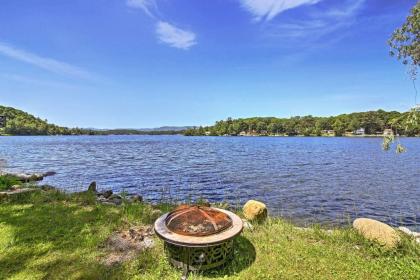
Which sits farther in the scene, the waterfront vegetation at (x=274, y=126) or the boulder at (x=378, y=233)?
the waterfront vegetation at (x=274, y=126)

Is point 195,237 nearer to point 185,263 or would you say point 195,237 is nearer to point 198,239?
point 198,239

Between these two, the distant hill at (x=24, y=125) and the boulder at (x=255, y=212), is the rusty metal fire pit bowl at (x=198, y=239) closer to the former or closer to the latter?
the boulder at (x=255, y=212)

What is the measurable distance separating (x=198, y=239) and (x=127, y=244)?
2319 millimetres

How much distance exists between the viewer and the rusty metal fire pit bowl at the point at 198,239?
189 inches

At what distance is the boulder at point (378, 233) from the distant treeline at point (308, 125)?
98.2 m

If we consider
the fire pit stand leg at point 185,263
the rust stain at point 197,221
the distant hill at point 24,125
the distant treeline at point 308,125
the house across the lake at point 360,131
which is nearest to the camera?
the fire pit stand leg at point 185,263

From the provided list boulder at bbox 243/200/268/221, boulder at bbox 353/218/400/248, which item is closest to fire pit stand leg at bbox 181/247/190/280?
boulder at bbox 243/200/268/221

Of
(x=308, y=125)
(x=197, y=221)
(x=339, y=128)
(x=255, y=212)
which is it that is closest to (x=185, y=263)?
(x=197, y=221)

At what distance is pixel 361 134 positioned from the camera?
131 meters

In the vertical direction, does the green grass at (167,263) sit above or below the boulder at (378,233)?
below

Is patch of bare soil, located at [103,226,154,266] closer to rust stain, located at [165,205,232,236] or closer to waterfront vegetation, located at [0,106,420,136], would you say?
rust stain, located at [165,205,232,236]

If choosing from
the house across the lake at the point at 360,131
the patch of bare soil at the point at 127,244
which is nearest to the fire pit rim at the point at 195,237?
the patch of bare soil at the point at 127,244

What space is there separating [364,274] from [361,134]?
14581 centimetres

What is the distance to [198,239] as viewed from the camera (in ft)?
15.8
